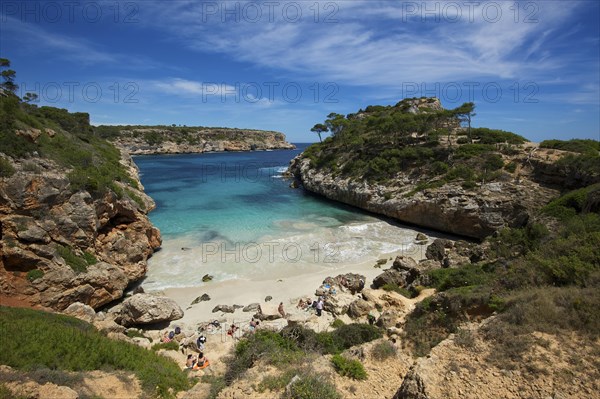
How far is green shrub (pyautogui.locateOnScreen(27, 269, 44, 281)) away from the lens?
48.0 ft

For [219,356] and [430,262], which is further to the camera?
[430,262]

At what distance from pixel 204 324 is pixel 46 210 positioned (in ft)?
37.2

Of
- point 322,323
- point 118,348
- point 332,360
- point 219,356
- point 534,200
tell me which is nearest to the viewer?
point 332,360

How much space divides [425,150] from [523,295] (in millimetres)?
31502

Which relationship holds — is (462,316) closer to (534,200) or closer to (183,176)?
(534,200)

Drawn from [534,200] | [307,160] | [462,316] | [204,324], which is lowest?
[204,324]

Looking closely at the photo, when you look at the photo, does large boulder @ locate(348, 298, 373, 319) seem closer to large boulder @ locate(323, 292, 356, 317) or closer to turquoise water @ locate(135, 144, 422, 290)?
large boulder @ locate(323, 292, 356, 317)

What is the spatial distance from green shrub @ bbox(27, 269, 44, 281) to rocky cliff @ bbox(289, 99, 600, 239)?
3055cm

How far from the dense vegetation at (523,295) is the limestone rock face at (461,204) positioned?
951cm

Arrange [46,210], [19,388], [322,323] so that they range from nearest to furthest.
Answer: [19,388]
[322,323]
[46,210]

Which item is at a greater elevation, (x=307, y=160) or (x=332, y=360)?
(x=307, y=160)

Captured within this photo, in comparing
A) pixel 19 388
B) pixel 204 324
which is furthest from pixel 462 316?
pixel 19 388

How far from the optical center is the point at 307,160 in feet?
190

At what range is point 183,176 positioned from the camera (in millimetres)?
65438
